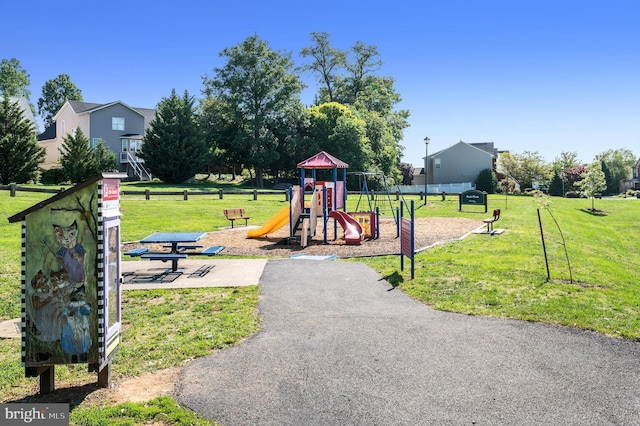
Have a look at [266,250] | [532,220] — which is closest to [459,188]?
[532,220]

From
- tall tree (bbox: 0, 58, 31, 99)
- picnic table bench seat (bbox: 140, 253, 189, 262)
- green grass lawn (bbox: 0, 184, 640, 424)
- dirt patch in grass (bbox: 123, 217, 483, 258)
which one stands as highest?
tall tree (bbox: 0, 58, 31, 99)

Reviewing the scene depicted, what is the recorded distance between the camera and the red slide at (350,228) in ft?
59.1

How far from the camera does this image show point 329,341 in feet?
24.7

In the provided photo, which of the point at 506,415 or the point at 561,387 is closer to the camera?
the point at 506,415

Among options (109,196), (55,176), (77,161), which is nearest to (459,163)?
(77,161)

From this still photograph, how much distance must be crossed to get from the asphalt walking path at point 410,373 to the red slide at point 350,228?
869 cm

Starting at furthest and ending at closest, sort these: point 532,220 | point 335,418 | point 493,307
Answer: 1. point 532,220
2. point 493,307
3. point 335,418

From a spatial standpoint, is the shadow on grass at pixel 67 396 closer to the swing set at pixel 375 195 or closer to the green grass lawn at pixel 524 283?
the green grass lawn at pixel 524 283

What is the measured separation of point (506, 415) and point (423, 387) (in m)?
0.97

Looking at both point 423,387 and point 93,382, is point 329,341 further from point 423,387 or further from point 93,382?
point 93,382

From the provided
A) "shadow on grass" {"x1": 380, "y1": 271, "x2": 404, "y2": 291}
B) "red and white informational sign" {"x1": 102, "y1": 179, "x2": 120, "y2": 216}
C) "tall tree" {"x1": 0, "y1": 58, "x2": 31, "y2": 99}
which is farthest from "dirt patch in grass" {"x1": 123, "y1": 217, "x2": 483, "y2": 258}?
"tall tree" {"x1": 0, "y1": 58, "x2": 31, "y2": 99}

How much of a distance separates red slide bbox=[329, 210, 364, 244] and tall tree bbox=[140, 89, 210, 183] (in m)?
34.6

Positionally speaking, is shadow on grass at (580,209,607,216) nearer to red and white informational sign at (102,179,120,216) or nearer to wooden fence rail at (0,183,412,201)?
wooden fence rail at (0,183,412,201)

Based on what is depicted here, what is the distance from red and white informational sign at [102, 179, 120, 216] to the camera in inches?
224
